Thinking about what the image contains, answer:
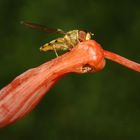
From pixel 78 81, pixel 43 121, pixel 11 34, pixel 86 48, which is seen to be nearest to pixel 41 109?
pixel 43 121

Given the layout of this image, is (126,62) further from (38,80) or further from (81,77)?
(81,77)

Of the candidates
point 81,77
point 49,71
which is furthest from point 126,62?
point 81,77

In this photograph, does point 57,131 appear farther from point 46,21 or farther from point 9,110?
point 9,110

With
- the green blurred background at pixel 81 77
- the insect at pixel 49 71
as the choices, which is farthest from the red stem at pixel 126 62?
the green blurred background at pixel 81 77

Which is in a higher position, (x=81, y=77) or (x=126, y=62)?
(x=126, y=62)

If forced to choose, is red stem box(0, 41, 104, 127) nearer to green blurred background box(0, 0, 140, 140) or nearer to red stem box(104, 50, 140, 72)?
red stem box(104, 50, 140, 72)

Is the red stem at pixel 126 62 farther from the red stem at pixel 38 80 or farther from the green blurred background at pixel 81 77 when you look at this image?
the green blurred background at pixel 81 77

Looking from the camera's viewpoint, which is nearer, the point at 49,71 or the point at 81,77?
the point at 49,71

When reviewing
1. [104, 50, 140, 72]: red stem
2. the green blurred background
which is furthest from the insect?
the green blurred background
